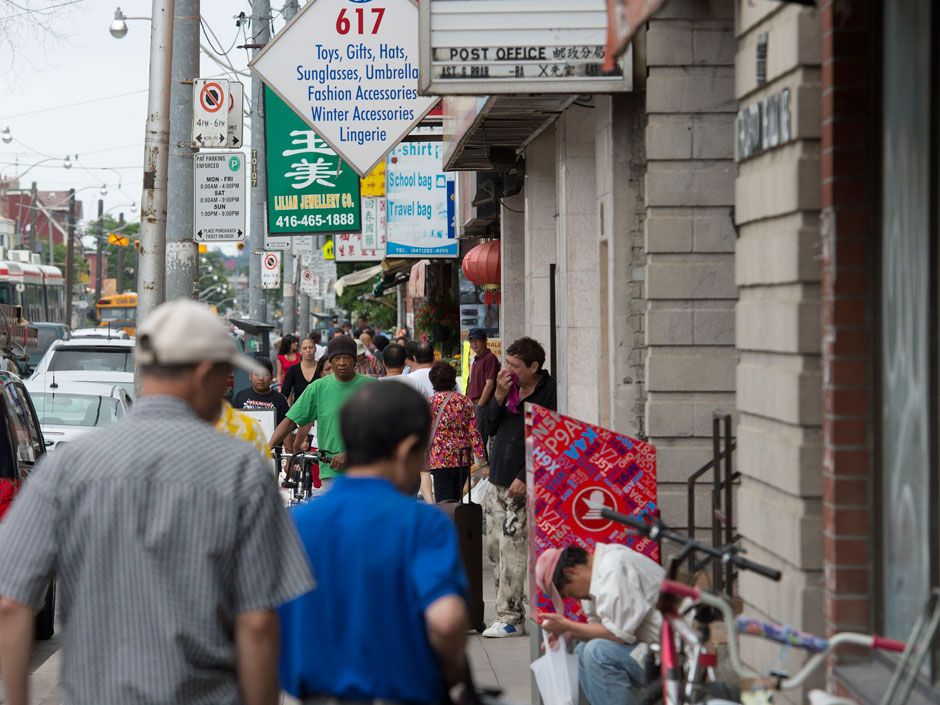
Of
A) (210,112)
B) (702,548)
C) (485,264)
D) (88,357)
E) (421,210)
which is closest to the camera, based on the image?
(702,548)

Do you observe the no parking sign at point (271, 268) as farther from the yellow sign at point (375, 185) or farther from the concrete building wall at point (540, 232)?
the concrete building wall at point (540, 232)

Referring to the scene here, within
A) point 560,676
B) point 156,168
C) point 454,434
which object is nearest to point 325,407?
point 454,434

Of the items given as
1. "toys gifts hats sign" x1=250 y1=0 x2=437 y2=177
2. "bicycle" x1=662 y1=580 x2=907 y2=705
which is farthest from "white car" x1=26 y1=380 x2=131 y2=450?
"bicycle" x1=662 y1=580 x2=907 y2=705

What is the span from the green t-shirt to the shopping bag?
418 centimetres

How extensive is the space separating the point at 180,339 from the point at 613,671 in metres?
3.40

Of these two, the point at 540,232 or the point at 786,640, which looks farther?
the point at 540,232

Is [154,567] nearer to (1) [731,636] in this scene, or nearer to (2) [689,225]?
(1) [731,636]

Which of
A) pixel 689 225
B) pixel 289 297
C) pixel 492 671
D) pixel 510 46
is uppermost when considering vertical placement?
pixel 510 46

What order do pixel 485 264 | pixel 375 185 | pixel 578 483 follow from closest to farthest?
pixel 578 483 < pixel 485 264 < pixel 375 185

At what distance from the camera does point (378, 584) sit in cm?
360

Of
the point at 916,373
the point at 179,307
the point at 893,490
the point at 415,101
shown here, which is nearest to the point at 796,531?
the point at 893,490

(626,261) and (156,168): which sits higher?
(156,168)

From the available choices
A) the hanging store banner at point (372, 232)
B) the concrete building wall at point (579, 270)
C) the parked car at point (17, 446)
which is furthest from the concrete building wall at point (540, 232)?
the hanging store banner at point (372, 232)

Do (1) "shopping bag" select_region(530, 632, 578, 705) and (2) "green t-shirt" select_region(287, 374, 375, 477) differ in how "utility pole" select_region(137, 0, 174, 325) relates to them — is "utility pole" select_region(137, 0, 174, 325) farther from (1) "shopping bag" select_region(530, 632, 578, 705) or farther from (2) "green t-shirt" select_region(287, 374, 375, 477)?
(1) "shopping bag" select_region(530, 632, 578, 705)
